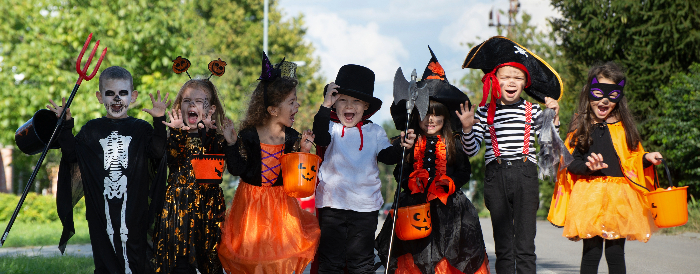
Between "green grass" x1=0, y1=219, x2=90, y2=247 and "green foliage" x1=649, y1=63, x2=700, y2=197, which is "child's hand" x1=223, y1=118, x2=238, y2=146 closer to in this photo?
"green grass" x1=0, y1=219, x2=90, y2=247

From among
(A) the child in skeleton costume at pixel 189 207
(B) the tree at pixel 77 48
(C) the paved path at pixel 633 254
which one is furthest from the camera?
(B) the tree at pixel 77 48

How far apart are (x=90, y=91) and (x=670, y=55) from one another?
15.7 meters

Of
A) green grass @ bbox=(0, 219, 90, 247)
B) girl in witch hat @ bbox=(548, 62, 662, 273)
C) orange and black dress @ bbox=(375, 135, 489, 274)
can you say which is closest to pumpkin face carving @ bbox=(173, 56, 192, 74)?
orange and black dress @ bbox=(375, 135, 489, 274)

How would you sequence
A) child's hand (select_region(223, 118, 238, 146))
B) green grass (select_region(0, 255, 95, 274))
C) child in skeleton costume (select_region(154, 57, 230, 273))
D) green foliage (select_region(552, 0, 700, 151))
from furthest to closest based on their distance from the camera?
green foliage (select_region(552, 0, 700, 151)), green grass (select_region(0, 255, 95, 274)), child in skeleton costume (select_region(154, 57, 230, 273)), child's hand (select_region(223, 118, 238, 146))

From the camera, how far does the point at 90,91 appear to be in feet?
51.7

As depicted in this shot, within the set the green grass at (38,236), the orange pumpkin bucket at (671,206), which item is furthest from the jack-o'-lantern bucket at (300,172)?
the green grass at (38,236)

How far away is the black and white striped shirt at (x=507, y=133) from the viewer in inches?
216

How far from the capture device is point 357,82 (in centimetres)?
550

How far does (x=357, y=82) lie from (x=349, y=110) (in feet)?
0.81

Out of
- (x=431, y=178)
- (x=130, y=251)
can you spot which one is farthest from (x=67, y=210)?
(x=431, y=178)

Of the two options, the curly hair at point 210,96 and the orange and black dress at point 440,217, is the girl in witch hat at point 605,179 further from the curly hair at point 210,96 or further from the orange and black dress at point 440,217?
the curly hair at point 210,96

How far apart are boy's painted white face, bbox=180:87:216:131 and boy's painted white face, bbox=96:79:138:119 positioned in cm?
47

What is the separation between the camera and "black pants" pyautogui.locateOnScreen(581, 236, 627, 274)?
551cm

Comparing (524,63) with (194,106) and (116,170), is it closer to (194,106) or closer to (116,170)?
(194,106)
